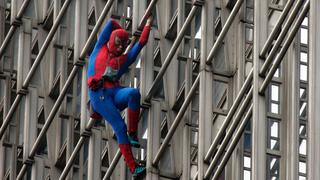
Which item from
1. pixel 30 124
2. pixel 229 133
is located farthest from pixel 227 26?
pixel 30 124

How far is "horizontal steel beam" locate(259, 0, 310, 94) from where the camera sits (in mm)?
59438

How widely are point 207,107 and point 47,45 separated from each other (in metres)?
7.31

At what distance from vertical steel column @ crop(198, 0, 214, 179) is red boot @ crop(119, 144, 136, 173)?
1586 millimetres

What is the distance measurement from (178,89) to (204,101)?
232 centimetres

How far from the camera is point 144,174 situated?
64750mm

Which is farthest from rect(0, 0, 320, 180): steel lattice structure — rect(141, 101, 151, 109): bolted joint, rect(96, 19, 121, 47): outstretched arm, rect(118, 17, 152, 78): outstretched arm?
rect(96, 19, 121, 47): outstretched arm

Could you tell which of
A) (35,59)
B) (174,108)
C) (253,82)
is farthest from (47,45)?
(253,82)

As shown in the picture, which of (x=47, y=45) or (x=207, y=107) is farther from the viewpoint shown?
(x=47, y=45)

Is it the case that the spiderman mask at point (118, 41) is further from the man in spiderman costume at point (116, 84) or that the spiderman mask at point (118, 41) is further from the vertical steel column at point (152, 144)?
the vertical steel column at point (152, 144)

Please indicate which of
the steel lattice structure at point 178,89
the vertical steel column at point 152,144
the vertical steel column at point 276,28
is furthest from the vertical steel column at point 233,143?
the vertical steel column at point 152,144

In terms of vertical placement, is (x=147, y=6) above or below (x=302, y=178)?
above

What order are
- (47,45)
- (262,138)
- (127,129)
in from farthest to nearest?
(47,45), (127,129), (262,138)

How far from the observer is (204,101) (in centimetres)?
6375

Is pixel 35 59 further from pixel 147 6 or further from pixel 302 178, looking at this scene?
pixel 302 178
